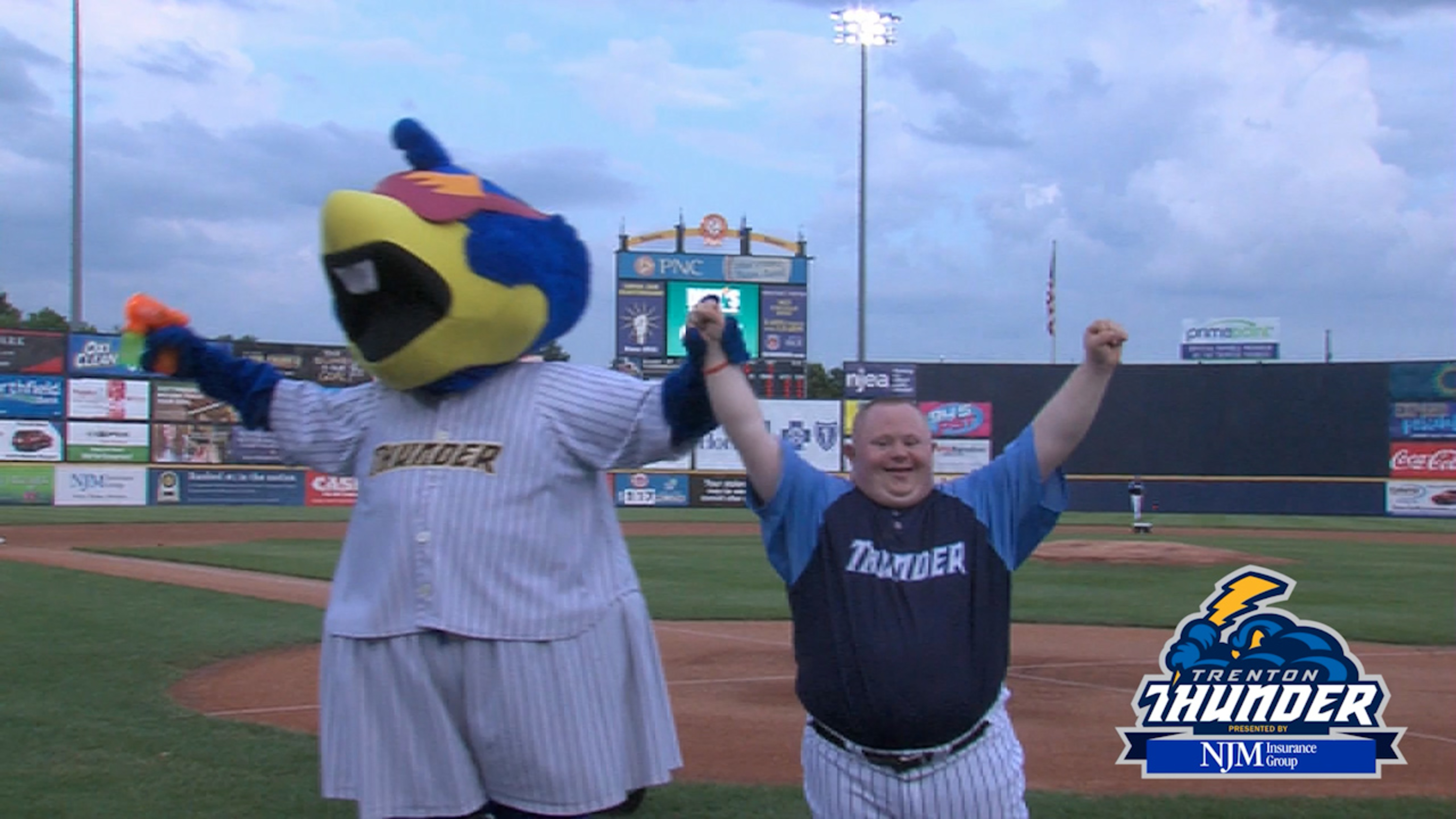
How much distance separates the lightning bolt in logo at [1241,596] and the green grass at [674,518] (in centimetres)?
1930

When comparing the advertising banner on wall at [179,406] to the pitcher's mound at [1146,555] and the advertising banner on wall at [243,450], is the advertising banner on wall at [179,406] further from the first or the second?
the pitcher's mound at [1146,555]

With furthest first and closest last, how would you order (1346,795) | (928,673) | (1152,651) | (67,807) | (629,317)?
(629,317), (1152,651), (1346,795), (67,807), (928,673)

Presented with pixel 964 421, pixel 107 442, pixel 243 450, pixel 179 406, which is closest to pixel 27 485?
pixel 107 442

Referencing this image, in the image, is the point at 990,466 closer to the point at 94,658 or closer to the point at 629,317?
the point at 94,658

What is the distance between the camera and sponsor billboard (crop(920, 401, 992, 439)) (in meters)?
32.1

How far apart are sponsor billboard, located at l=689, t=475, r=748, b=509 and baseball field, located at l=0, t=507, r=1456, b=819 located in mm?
13724

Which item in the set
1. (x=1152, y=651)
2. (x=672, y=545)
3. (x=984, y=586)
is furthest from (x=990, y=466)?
(x=672, y=545)

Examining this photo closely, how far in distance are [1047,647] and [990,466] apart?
685cm

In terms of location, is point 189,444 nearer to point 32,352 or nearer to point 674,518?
point 32,352

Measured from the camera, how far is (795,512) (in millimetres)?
2986

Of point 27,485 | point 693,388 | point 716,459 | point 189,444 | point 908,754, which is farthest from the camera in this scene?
point 716,459

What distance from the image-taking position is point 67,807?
195 inches

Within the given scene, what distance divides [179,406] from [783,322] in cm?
1328

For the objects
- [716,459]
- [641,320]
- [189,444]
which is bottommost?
[716,459]
